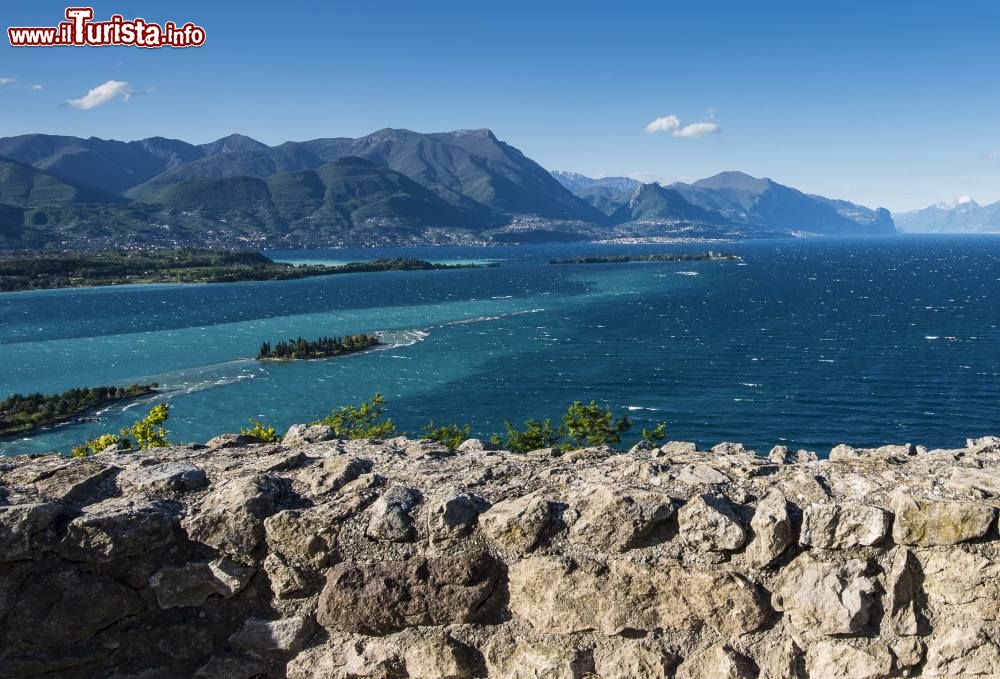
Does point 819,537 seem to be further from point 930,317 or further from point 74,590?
point 930,317

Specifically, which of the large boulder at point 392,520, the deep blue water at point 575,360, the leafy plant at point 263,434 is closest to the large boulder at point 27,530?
the large boulder at point 392,520

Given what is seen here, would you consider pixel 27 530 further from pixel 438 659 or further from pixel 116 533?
pixel 438 659

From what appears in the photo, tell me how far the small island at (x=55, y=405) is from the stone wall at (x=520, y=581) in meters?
61.3

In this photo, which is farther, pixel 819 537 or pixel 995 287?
pixel 995 287

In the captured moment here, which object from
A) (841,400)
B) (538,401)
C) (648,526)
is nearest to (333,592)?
(648,526)

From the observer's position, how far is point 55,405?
6394 centimetres

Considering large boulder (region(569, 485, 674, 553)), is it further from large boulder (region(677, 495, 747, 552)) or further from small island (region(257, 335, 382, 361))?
small island (region(257, 335, 382, 361))

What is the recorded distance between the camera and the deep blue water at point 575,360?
57.3 m

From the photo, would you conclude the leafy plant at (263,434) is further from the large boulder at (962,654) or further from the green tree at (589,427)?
the green tree at (589,427)

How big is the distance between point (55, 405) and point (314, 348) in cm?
3262

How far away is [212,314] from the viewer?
13475 cm

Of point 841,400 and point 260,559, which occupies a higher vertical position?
point 260,559

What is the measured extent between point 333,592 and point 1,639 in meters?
3.38

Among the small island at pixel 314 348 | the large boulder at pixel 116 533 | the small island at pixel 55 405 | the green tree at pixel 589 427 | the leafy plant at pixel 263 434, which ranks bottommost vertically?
the small island at pixel 55 405
